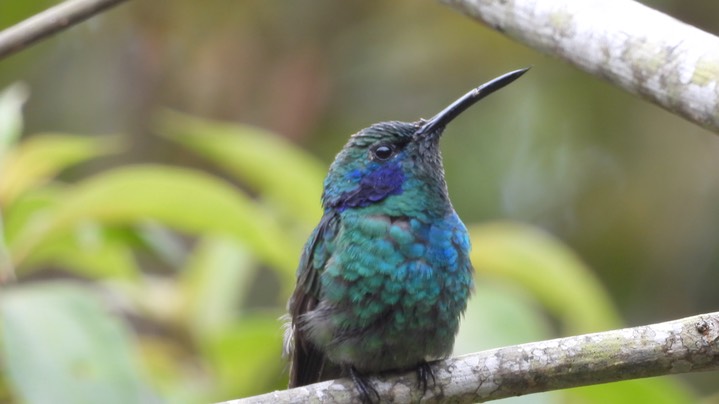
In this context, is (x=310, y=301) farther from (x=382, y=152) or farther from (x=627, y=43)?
(x=627, y=43)

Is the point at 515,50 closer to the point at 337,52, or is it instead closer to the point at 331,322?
the point at 337,52

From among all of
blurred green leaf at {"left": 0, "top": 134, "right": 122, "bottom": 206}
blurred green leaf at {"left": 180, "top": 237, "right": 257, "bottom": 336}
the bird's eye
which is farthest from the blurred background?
the bird's eye

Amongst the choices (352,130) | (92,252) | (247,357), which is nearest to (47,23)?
(92,252)

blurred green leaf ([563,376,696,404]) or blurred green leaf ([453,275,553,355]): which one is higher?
blurred green leaf ([453,275,553,355])

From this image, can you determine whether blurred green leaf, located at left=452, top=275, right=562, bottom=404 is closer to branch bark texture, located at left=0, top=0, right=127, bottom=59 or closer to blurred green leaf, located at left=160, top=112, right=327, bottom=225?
blurred green leaf, located at left=160, top=112, right=327, bottom=225

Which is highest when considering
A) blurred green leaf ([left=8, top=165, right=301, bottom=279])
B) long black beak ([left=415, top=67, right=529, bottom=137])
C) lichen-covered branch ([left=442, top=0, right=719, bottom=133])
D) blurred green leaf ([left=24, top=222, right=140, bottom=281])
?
lichen-covered branch ([left=442, top=0, right=719, bottom=133])

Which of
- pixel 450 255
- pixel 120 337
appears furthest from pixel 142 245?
pixel 450 255
